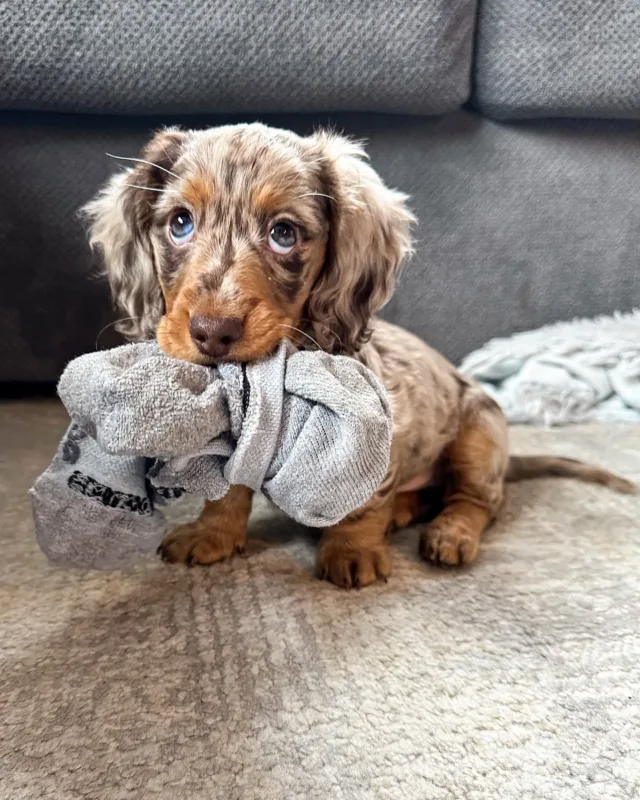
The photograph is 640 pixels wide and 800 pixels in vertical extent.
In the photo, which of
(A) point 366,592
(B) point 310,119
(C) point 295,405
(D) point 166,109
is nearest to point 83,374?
(C) point 295,405

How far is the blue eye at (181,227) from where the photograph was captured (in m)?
1.50

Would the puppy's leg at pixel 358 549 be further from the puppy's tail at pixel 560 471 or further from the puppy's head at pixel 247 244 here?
the puppy's tail at pixel 560 471

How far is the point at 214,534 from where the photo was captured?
63.4 inches

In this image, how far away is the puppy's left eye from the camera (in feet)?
4.88

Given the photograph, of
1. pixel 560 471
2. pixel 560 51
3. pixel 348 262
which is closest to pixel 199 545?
pixel 348 262

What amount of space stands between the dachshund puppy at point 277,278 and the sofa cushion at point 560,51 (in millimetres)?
1155

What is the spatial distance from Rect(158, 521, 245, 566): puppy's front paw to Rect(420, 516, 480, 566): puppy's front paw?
0.43m

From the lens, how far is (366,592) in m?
1.49

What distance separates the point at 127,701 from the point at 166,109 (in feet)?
6.62

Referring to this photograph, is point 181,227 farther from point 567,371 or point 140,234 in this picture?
point 567,371

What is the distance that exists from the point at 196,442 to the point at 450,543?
30.4 inches

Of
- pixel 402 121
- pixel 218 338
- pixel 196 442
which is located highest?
pixel 402 121

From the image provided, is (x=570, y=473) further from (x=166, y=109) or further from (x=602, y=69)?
(x=166, y=109)

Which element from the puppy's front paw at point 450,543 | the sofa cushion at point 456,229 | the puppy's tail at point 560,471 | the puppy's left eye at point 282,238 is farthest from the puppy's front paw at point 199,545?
the sofa cushion at point 456,229
